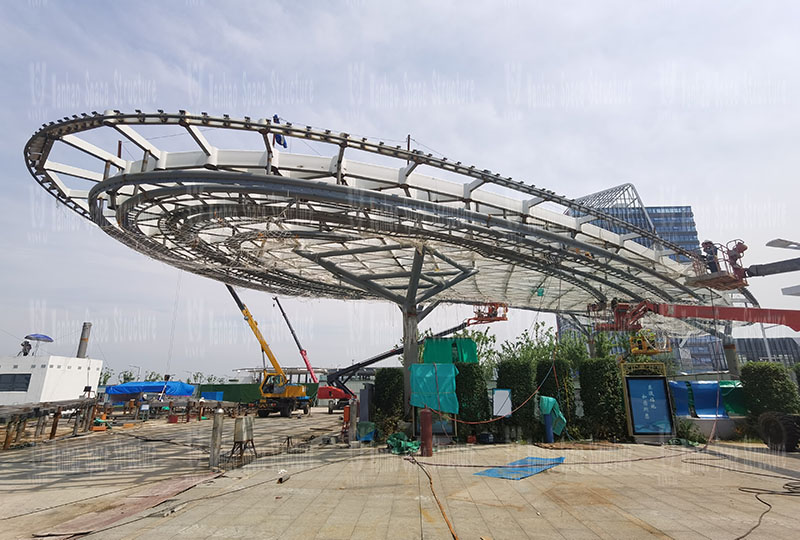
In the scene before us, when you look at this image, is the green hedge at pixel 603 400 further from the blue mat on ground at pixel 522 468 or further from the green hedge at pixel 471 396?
the blue mat on ground at pixel 522 468

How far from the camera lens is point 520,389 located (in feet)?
58.7

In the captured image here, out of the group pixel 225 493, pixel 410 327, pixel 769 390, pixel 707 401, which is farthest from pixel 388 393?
pixel 769 390

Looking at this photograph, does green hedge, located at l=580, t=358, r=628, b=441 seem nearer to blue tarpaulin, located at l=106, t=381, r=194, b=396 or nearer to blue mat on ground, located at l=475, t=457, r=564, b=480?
blue mat on ground, located at l=475, t=457, r=564, b=480

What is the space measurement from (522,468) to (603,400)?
8.11 metres

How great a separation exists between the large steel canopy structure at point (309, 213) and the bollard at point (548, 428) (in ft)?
24.1

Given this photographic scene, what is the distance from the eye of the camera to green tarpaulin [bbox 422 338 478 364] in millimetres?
20625

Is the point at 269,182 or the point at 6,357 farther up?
the point at 269,182

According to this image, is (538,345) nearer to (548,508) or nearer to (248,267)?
(248,267)

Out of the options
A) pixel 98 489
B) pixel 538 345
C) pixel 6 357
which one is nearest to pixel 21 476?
pixel 98 489

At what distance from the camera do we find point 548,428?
55.3 ft

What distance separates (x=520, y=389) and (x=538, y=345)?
3048 centimetres


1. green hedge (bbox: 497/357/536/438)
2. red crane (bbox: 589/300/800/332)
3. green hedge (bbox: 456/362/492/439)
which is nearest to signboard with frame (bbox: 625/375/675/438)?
red crane (bbox: 589/300/800/332)

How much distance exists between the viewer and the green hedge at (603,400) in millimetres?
17438

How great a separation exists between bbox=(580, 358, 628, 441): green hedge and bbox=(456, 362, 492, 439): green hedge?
14.0 ft
